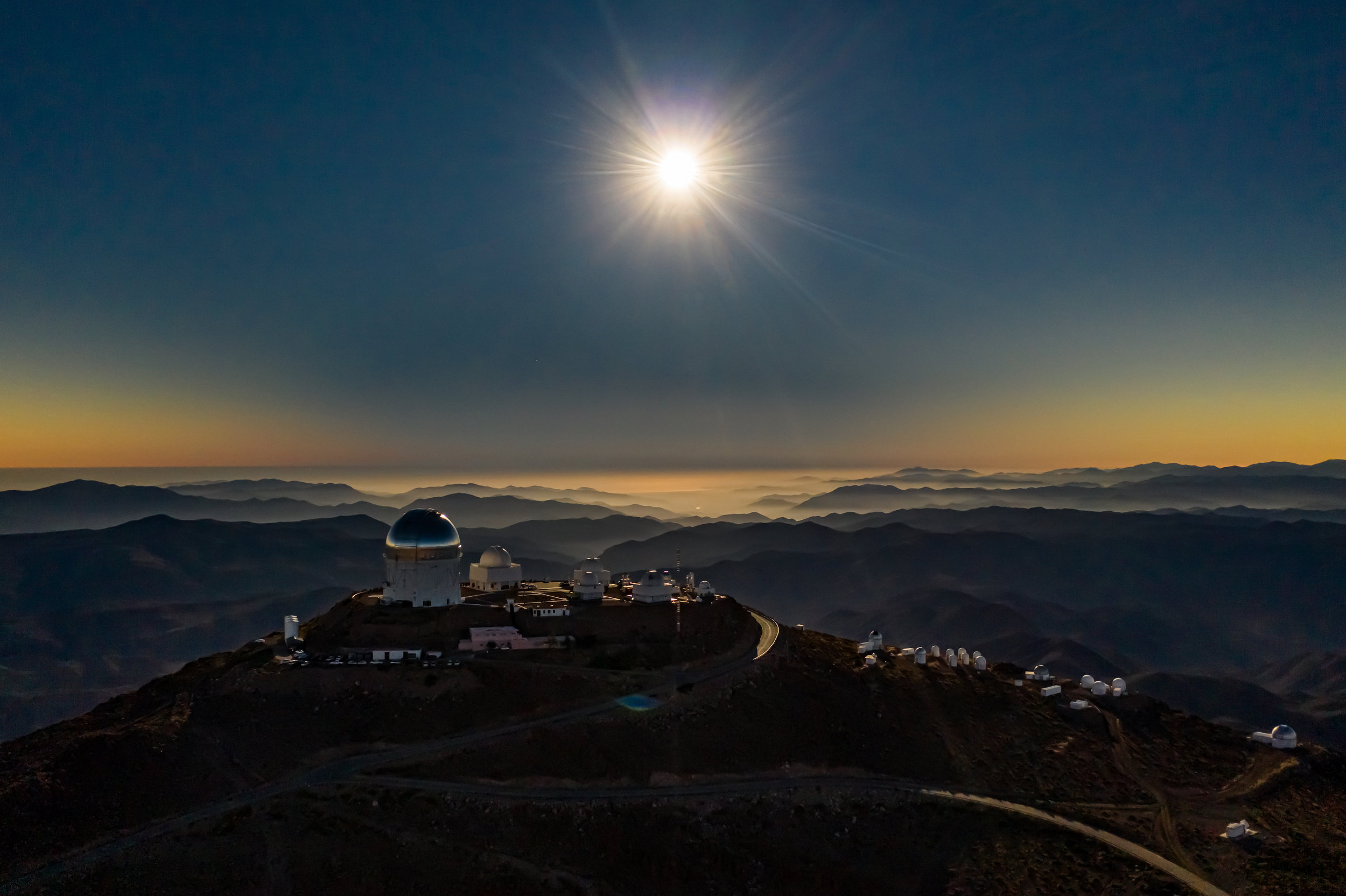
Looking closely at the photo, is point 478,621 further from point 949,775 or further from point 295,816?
point 949,775

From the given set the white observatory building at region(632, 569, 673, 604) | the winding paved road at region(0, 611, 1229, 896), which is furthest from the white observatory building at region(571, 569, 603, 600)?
the winding paved road at region(0, 611, 1229, 896)

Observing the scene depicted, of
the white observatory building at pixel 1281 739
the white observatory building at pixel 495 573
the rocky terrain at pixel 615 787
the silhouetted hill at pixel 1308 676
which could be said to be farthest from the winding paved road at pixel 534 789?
the silhouetted hill at pixel 1308 676

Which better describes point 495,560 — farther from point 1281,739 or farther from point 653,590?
point 1281,739

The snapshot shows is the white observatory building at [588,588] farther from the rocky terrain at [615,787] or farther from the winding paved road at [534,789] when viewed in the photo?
the winding paved road at [534,789]

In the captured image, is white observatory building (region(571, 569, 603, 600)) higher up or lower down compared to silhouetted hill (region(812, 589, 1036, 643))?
higher up

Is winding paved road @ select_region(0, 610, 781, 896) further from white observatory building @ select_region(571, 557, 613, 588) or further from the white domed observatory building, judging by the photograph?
the white domed observatory building

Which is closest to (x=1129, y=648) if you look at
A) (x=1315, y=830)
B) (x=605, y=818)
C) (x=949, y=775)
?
(x=1315, y=830)

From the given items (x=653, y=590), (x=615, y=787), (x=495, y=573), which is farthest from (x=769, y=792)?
(x=495, y=573)
